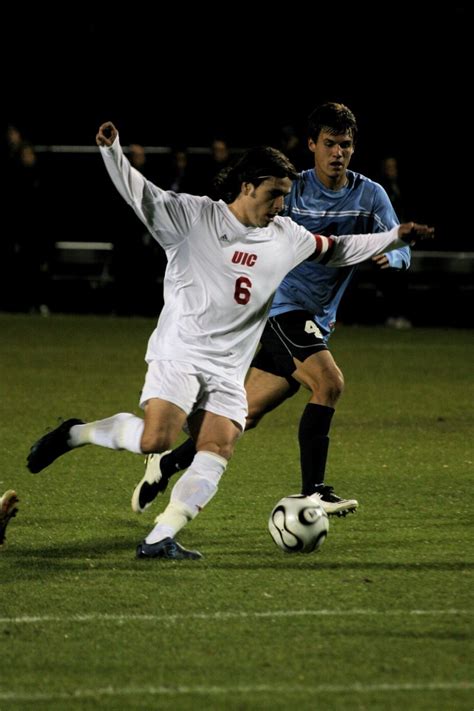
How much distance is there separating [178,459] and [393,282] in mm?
12444

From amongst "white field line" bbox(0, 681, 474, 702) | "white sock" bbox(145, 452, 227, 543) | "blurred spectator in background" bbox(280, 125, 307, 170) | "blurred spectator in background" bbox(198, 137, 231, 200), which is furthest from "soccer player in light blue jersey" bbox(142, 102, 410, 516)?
"blurred spectator in background" bbox(198, 137, 231, 200)

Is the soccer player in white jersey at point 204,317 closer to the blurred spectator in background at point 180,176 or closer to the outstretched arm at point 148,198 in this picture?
the outstretched arm at point 148,198

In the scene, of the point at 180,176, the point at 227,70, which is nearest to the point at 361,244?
the point at 180,176

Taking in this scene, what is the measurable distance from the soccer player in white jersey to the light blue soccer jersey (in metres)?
1.12

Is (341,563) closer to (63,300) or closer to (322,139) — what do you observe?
(322,139)

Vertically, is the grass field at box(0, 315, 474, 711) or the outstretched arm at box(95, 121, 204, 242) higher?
the outstretched arm at box(95, 121, 204, 242)

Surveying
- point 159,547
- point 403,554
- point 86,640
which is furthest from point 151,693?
point 403,554

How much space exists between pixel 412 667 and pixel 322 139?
3.73 meters

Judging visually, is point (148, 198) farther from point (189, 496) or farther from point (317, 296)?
point (317, 296)

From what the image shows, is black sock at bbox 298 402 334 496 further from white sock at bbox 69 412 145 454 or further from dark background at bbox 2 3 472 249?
dark background at bbox 2 3 472 249

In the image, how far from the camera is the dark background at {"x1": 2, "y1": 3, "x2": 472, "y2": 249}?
2473cm

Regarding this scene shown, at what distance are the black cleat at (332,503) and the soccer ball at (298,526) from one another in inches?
31.1

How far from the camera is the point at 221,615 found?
551cm

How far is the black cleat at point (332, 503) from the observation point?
7535 mm
